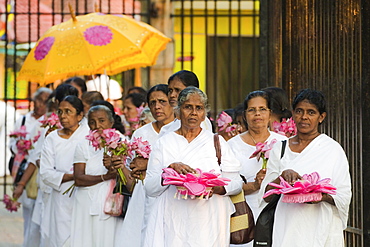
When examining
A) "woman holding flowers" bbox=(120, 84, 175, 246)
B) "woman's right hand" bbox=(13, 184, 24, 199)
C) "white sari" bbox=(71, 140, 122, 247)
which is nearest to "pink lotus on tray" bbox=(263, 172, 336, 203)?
"woman holding flowers" bbox=(120, 84, 175, 246)

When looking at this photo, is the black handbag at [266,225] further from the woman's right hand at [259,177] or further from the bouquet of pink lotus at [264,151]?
the woman's right hand at [259,177]

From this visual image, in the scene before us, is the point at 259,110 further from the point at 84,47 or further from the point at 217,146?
the point at 84,47

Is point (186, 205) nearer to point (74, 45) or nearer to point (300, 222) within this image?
point (300, 222)

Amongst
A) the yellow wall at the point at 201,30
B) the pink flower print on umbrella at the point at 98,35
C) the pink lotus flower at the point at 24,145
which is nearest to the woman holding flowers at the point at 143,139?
the pink flower print on umbrella at the point at 98,35

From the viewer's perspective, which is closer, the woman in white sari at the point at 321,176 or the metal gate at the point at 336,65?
the woman in white sari at the point at 321,176

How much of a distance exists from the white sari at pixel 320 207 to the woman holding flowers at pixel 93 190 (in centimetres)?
278

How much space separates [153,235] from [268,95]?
1821 millimetres

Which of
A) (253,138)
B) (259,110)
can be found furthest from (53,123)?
(259,110)

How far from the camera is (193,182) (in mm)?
6578

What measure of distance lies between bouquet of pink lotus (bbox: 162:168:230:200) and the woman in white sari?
1.36 feet

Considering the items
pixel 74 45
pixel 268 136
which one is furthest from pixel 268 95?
pixel 74 45

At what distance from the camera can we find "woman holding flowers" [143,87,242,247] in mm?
6840

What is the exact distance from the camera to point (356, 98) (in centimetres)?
804

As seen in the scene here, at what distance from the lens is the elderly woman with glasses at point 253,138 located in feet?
25.7
